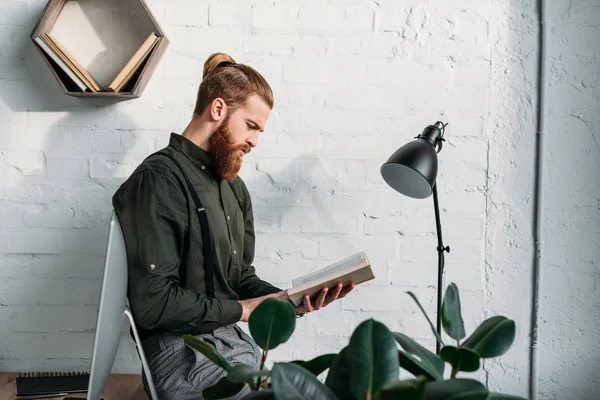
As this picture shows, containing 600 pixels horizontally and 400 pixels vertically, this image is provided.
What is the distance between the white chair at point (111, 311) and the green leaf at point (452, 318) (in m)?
1.19

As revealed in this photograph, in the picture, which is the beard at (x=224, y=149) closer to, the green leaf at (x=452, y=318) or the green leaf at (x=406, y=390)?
the green leaf at (x=452, y=318)

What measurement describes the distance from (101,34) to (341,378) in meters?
2.14

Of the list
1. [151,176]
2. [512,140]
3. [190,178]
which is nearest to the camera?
[151,176]

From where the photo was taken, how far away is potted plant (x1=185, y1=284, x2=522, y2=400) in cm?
60

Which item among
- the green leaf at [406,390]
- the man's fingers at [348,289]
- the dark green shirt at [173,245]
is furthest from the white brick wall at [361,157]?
the green leaf at [406,390]

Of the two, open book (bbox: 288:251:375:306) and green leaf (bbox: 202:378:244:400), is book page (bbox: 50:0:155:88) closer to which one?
open book (bbox: 288:251:375:306)

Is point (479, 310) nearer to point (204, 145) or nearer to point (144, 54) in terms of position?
point (204, 145)

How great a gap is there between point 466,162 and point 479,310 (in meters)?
0.59

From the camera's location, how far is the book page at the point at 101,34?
96.9 inches

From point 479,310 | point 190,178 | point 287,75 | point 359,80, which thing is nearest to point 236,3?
point 287,75

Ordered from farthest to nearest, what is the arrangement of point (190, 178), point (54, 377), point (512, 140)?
point (512, 140), point (54, 377), point (190, 178)

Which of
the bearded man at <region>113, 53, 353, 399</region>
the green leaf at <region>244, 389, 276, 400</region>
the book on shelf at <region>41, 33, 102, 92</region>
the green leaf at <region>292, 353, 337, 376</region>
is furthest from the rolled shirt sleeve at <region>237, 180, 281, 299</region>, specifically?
the green leaf at <region>244, 389, 276, 400</region>

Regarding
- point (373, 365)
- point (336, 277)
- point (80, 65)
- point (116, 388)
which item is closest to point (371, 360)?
point (373, 365)

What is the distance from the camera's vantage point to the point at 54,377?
2.35 m
